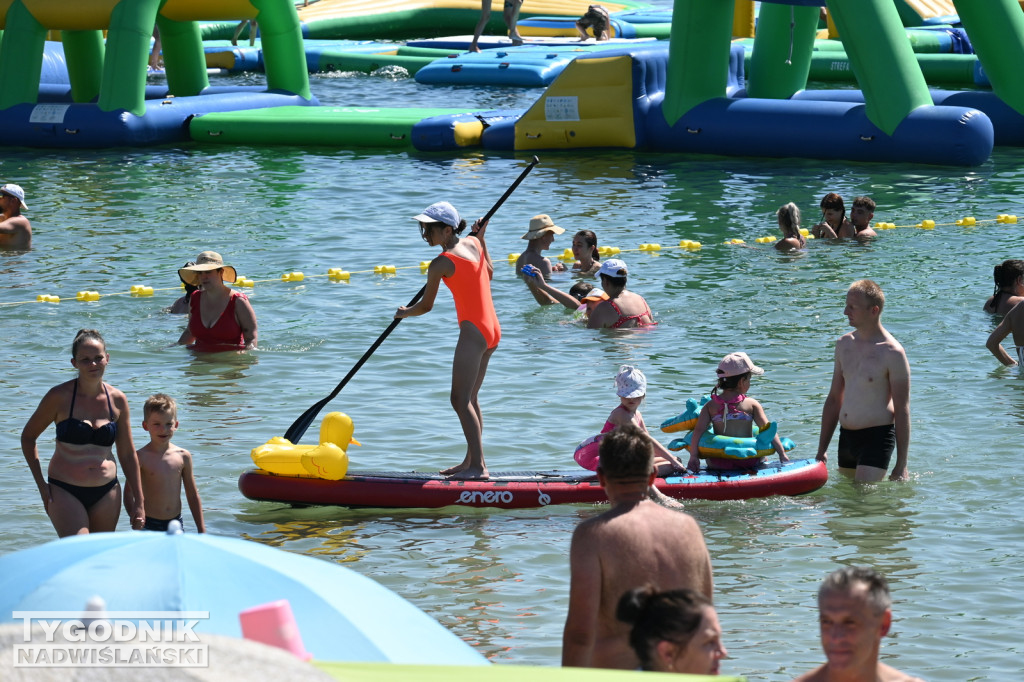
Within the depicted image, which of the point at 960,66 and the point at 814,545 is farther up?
the point at 960,66

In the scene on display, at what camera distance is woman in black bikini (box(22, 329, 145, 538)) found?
6419 millimetres

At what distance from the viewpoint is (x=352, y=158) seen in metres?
21.2

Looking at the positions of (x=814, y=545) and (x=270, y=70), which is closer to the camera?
(x=814, y=545)

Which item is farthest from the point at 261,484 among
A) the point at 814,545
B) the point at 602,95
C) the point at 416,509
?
the point at 602,95

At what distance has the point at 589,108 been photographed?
→ 800 inches

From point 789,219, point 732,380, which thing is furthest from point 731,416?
point 789,219

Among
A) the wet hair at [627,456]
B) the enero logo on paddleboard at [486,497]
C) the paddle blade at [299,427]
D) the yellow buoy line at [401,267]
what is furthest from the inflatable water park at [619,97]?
the wet hair at [627,456]

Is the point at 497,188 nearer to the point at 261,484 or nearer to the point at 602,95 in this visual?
the point at 602,95

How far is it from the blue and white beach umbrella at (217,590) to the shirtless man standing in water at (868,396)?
438 cm

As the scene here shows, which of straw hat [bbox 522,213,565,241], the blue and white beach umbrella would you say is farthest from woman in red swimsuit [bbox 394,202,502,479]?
straw hat [bbox 522,213,565,241]

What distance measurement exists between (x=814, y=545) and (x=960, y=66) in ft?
67.6

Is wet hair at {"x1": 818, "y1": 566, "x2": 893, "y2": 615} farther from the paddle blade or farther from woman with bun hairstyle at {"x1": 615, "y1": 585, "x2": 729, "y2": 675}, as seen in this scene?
the paddle blade

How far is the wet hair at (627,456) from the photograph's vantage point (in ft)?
14.2

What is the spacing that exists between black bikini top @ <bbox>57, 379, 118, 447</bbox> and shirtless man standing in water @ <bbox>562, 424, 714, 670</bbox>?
300cm
